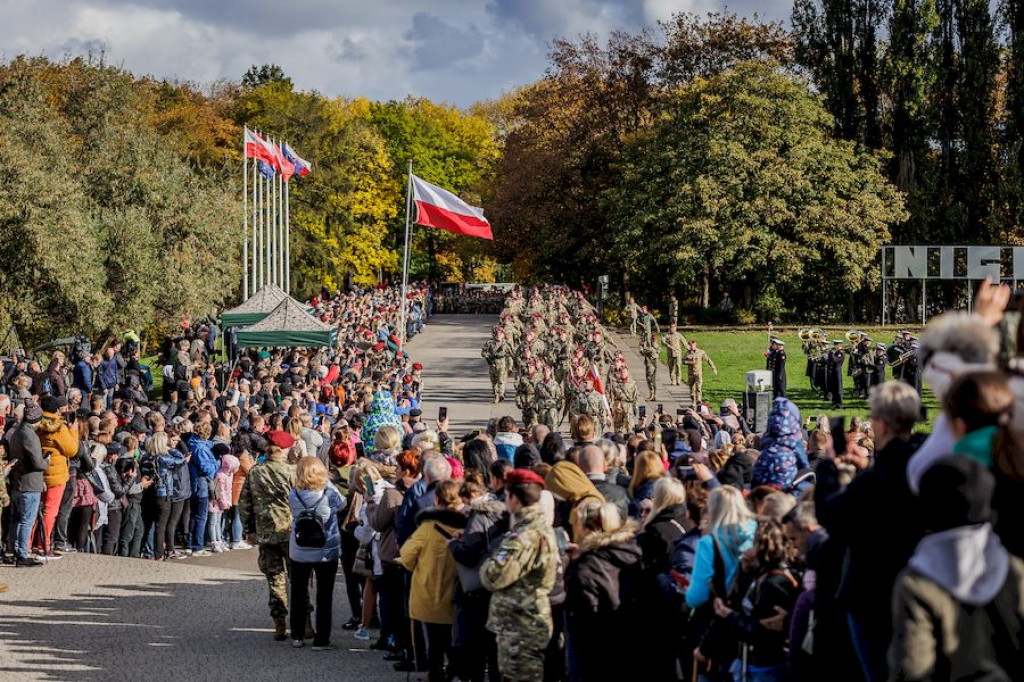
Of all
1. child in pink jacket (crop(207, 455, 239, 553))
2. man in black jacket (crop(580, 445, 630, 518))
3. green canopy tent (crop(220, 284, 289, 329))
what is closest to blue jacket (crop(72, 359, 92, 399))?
green canopy tent (crop(220, 284, 289, 329))

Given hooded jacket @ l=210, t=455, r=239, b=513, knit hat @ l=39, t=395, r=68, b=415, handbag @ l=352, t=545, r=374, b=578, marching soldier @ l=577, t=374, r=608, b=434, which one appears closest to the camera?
handbag @ l=352, t=545, r=374, b=578

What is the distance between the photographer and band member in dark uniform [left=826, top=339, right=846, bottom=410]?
30.5 m

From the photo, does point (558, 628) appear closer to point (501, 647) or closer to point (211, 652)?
point (501, 647)

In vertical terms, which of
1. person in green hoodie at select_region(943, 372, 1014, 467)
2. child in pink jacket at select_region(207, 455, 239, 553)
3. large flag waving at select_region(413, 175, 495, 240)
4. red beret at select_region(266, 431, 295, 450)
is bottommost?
child in pink jacket at select_region(207, 455, 239, 553)

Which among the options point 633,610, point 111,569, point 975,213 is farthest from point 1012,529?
point 975,213

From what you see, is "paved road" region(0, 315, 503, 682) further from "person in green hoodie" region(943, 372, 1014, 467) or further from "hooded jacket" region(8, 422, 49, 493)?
"person in green hoodie" region(943, 372, 1014, 467)

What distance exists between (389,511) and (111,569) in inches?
205

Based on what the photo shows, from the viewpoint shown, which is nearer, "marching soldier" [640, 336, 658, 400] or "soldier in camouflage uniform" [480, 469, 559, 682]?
"soldier in camouflage uniform" [480, 469, 559, 682]

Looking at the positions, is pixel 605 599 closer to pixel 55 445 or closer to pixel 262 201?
pixel 55 445

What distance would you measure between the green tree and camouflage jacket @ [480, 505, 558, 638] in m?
42.9

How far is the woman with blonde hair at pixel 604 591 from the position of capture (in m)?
7.56

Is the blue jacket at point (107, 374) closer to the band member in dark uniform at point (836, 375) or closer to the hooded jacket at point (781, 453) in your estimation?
the band member in dark uniform at point (836, 375)

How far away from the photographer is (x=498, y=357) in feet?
105

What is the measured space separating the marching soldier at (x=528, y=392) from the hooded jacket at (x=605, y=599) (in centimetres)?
1791
